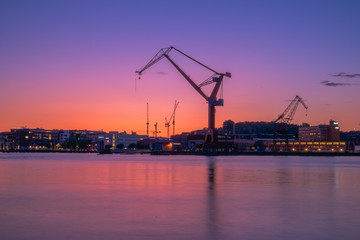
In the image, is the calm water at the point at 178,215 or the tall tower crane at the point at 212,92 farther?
the tall tower crane at the point at 212,92

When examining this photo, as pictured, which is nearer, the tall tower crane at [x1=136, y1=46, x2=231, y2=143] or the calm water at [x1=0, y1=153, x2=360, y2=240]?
the calm water at [x1=0, y1=153, x2=360, y2=240]

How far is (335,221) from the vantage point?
13.4 meters

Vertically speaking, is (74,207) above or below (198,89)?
below

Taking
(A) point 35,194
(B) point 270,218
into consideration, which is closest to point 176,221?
(B) point 270,218

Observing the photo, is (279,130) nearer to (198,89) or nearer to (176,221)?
(198,89)

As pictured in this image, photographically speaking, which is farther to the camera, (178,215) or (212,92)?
(212,92)

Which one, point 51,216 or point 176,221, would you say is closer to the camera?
point 176,221

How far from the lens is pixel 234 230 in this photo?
38.8 feet

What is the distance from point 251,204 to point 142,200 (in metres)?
4.70

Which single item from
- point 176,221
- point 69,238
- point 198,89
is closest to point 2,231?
point 69,238

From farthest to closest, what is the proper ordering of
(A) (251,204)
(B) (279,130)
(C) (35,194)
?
1. (B) (279,130)
2. (C) (35,194)
3. (A) (251,204)

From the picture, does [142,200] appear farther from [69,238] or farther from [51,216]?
[69,238]

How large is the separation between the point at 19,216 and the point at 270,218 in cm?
810

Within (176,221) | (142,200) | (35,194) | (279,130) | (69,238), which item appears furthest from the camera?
(279,130)
